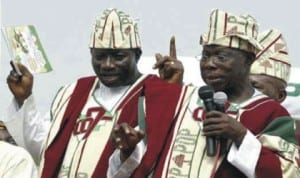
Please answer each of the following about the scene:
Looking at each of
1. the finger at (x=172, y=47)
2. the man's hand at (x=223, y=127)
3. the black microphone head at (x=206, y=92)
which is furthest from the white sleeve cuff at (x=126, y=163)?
the finger at (x=172, y=47)

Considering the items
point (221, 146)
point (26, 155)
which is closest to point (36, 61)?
point (26, 155)

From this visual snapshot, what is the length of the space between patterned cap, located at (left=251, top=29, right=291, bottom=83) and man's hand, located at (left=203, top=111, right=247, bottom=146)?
1.76m

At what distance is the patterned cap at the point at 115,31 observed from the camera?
7473 mm

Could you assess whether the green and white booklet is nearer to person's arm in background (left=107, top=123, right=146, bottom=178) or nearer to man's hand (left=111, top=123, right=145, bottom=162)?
person's arm in background (left=107, top=123, right=146, bottom=178)

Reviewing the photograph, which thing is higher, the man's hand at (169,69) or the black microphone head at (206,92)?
the black microphone head at (206,92)

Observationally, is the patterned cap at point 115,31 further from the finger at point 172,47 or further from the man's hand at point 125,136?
the man's hand at point 125,136

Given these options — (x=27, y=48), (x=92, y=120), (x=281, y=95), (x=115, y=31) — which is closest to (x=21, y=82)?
(x=27, y=48)

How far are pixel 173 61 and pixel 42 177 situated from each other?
1.03 meters

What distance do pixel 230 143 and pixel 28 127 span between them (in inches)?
61.6

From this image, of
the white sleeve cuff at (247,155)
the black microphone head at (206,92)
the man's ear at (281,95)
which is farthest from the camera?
the man's ear at (281,95)

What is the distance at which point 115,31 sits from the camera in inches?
297

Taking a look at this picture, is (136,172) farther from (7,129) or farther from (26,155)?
(7,129)

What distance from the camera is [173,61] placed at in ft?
25.1

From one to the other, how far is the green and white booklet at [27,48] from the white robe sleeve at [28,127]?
20cm
